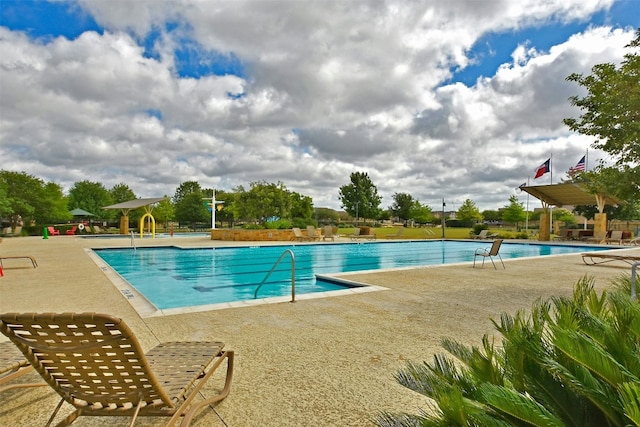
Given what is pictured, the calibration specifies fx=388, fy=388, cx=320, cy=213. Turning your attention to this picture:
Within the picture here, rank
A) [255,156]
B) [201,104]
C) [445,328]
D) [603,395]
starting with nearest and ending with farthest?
1. [603,395]
2. [445,328]
3. [201,104]
4. [255,156]

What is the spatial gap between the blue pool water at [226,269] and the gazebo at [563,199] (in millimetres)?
3315

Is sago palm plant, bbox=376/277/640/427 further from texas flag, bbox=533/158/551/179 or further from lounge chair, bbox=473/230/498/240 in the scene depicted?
lounge chair, bbox=473/230/498/240

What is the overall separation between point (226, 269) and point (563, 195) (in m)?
22.9

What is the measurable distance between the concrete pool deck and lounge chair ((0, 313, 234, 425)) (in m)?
0.47

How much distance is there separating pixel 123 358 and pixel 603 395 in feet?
7.04

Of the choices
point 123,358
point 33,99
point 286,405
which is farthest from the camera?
point 33,99

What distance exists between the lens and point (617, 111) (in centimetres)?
624

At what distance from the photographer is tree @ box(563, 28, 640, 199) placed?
6.13 meters

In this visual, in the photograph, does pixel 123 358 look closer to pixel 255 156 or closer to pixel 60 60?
pixel 60 60

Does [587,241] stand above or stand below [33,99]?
below

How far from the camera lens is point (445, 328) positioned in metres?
4.80

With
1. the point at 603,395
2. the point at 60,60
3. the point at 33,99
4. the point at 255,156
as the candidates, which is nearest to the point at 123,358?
the point at 603,395

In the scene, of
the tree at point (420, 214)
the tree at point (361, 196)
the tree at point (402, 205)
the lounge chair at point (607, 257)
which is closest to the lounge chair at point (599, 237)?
the lounge chair at point (607, 257)

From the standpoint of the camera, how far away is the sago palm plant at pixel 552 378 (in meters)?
1.26
